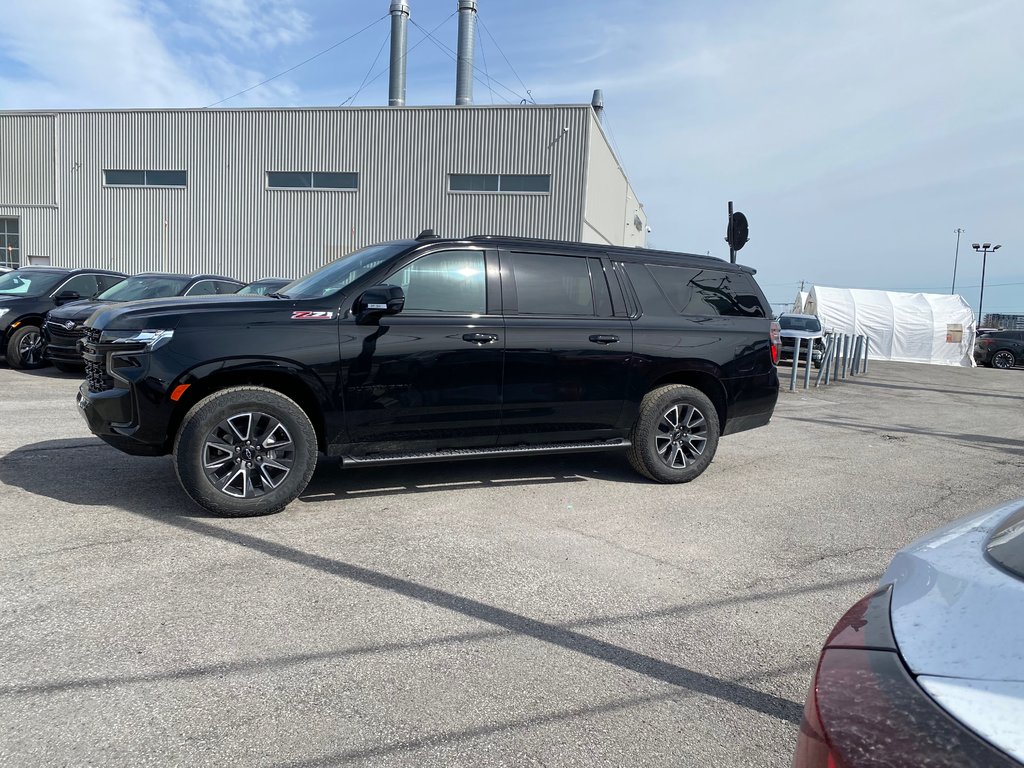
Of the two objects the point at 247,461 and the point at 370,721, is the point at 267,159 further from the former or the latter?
the point at 370,721

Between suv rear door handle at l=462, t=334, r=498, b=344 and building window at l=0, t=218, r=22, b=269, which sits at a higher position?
building window at l=0, t=218, r=22, b=269

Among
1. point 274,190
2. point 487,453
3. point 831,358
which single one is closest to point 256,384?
point 487,453

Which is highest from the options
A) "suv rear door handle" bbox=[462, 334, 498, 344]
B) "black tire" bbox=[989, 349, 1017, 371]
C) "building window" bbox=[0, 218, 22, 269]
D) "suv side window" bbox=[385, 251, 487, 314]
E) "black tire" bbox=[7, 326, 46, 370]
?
"building window" bbox=[0, 218, 22, 269]

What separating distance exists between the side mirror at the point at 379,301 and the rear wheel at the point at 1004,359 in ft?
106

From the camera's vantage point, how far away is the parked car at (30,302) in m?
11.9

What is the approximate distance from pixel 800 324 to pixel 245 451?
20.9m

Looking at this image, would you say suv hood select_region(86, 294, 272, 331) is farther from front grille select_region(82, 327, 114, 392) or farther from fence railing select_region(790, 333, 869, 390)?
fence railing select_region(790, 333, 869, 390)

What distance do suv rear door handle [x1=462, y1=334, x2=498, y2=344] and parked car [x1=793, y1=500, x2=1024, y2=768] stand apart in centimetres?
396

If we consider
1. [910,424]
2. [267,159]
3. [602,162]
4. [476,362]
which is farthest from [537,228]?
[476,362]

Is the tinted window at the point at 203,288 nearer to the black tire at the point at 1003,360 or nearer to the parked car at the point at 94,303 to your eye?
the parked car at the point at 94,303

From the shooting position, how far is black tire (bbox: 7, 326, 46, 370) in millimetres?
11938

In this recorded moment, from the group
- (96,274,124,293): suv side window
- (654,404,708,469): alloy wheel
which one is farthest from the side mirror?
(96,274,124,293): suv side window

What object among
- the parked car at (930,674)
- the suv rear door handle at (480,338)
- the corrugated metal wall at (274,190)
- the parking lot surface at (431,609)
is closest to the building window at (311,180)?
the corrugated metal wall at (274,190)

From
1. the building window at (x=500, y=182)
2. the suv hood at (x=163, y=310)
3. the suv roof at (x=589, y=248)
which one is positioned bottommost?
the suv hood at (x=163, y=310)
